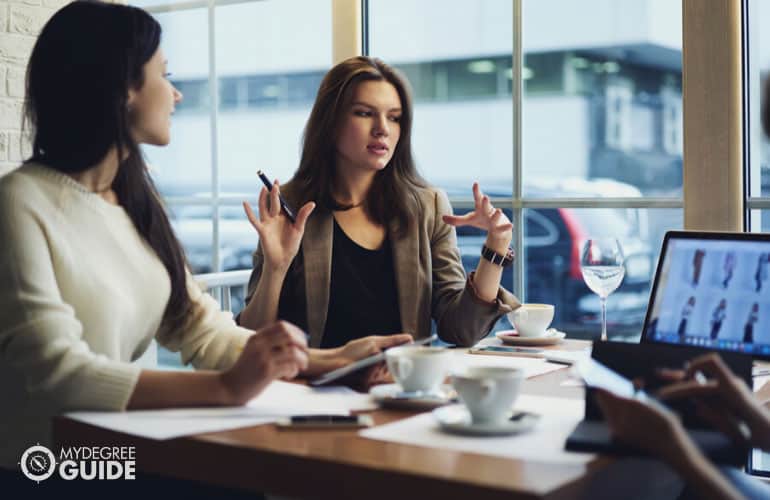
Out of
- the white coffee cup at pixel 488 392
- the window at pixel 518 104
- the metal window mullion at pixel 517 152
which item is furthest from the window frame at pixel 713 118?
the white coffee cup at pixel 488 392

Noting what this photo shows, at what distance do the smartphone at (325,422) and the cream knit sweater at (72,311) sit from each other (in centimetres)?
26

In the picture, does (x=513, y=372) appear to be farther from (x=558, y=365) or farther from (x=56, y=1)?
(x=56, y=1)

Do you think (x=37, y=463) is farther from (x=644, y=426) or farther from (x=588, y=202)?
(x=588, y=202)

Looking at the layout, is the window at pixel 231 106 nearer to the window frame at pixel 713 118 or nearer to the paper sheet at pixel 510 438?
the window frame at pixel 713 118

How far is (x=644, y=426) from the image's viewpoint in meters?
1.10

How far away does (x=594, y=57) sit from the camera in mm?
3021

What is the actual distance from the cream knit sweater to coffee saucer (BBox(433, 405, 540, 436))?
480 millimetres

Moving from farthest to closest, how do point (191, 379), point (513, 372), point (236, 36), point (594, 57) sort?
point (236, 36) → point (594, 57) → point (191, 379) → point (513, 372)

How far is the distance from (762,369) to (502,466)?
923mm

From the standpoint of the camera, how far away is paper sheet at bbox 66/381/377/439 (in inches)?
50.9

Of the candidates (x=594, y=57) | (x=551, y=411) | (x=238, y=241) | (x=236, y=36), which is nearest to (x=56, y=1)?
(x=236, y=36)

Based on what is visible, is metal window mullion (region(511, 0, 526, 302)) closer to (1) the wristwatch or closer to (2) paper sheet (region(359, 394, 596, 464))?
(1) the wristwatch

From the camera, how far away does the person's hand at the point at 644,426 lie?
108cm

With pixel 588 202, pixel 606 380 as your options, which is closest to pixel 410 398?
pixel 606 380
